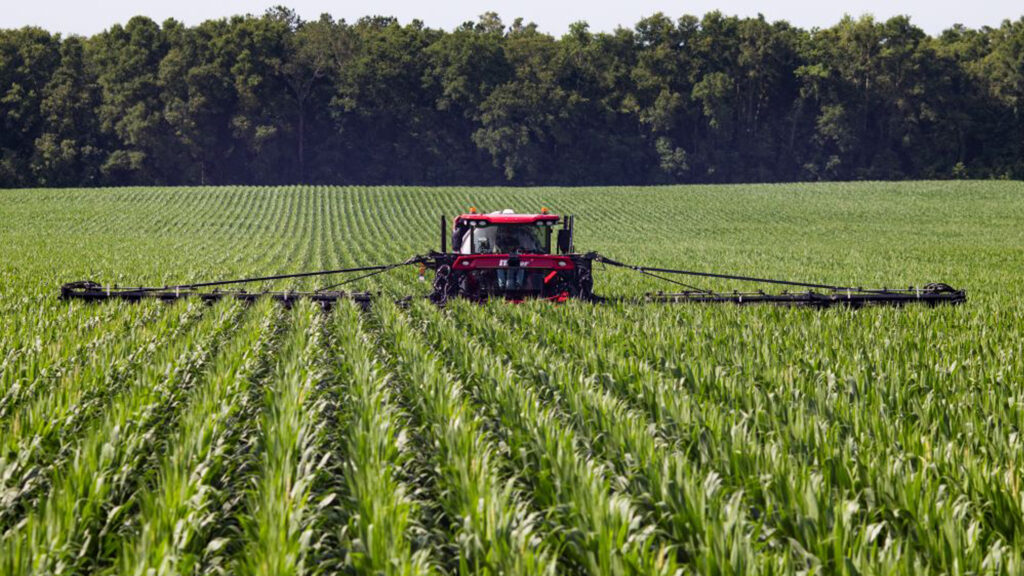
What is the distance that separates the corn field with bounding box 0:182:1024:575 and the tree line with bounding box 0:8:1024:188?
7452 centimetres

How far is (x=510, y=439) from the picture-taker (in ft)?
20.3

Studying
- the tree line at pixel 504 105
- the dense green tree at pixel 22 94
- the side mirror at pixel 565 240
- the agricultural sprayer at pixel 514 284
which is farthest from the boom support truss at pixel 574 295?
the tree line at pixel 504 105

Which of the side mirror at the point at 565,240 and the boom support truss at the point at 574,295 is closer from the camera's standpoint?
the boom support truss at the point at 574,295

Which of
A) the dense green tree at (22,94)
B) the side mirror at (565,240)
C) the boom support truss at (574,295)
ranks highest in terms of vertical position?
the dense green tree at (22,94)

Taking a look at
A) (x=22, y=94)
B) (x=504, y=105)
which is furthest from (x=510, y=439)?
(x=22, y=94)

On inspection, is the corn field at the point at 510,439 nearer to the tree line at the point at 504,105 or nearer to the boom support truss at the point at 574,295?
the boom support truss at the point at 574,295

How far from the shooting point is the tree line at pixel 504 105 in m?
85.1

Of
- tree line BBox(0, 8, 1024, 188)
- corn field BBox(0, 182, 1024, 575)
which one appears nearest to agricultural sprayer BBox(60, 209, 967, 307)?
corn field BBox(0, 182, 1024, 575)

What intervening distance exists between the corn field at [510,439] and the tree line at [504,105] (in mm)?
74522

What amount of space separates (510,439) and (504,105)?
8611 cm

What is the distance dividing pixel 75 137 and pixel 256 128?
1476cm

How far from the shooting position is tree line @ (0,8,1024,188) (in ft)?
279

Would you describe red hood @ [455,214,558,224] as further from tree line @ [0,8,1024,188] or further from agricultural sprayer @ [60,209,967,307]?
tree line @ [0,8,1024,188]

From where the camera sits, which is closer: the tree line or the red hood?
the red hood
